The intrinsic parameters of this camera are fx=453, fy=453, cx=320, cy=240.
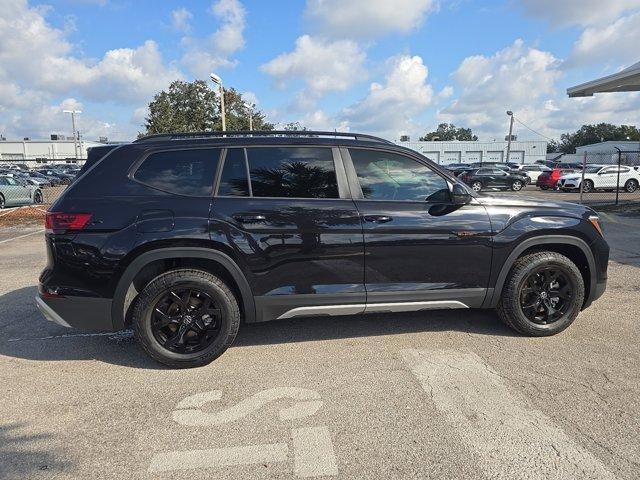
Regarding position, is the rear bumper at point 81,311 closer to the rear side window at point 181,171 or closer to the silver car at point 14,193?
the rear side window at point 181,171

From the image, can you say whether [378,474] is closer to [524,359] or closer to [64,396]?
[524,359]

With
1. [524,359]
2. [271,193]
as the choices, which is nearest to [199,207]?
[271,193]

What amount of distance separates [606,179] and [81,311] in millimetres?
27069

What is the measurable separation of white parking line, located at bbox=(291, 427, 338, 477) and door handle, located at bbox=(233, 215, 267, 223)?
1.62 m

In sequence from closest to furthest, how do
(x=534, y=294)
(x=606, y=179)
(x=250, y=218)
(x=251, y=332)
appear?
(x=250, y=218) < (x=534, y=294) < (x=251, y=332) < (x=606, y=179)

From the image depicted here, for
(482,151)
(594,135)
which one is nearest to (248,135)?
(482,151)

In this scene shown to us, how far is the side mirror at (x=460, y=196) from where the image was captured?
392cm

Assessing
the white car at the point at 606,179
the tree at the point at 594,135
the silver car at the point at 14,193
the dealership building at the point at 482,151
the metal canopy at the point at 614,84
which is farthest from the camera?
the tree at the point at 594,135

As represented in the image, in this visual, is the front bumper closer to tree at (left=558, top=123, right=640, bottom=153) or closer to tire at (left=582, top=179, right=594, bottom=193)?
tire at (left=582, top=179, right=594, bottom=193)

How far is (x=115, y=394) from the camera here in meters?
3.33

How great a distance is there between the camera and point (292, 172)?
12.7 feet

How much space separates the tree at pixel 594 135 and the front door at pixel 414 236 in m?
131

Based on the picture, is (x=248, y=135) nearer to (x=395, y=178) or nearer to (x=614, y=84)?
(x=395, y=178)

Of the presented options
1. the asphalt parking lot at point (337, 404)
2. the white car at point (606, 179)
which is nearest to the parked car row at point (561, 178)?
the white car at point (606, 179)
